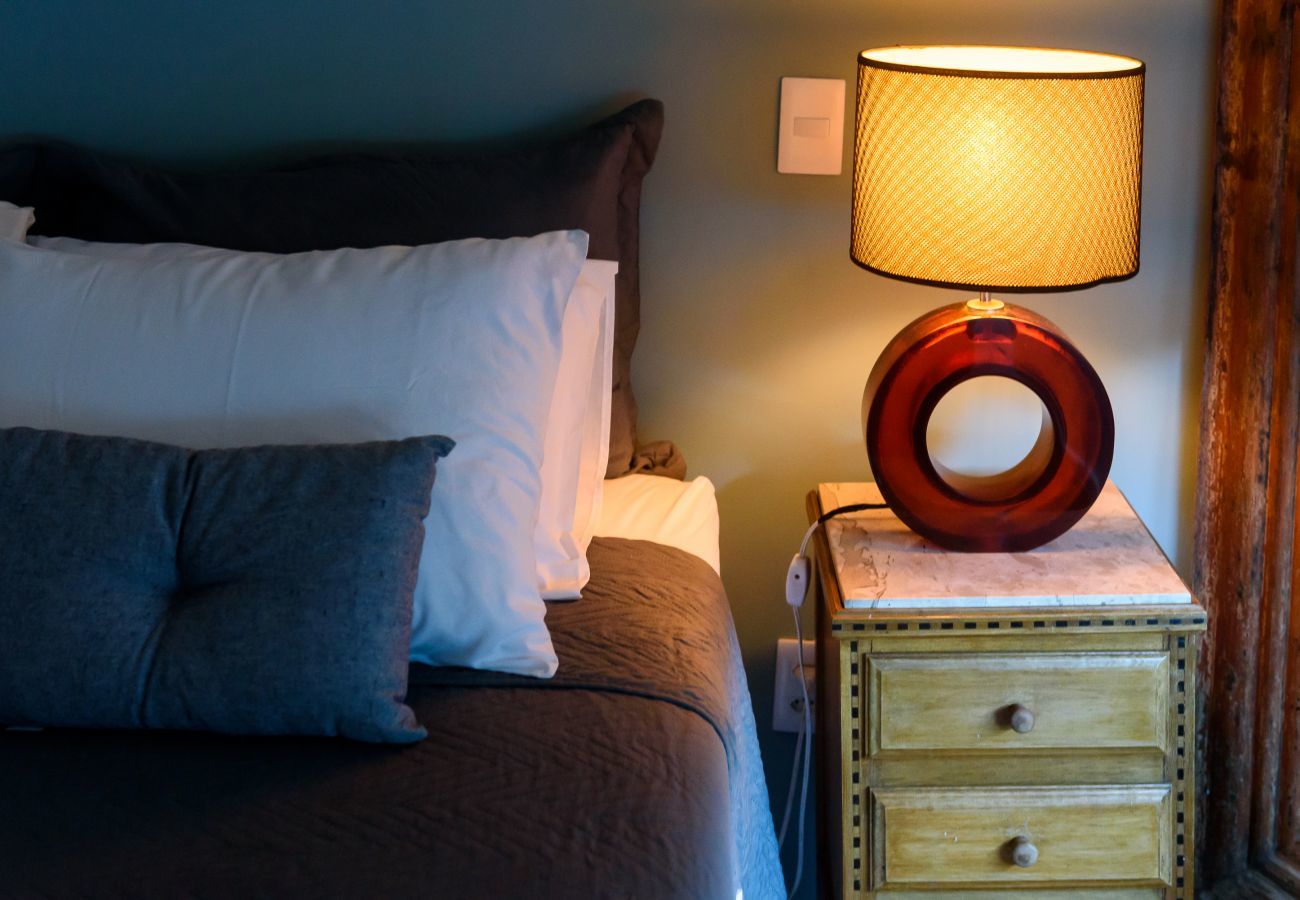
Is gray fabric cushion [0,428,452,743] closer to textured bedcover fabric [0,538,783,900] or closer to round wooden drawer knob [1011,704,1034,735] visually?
textured bedcover fabric [0,538,783,900]

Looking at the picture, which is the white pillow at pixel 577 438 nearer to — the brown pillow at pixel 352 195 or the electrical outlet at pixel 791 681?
the brown pillow at pixel 352 195

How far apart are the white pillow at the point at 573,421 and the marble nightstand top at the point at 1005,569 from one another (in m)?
0.29

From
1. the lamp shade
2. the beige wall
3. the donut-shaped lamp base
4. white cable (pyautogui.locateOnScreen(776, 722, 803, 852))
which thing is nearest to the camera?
the lamp shade

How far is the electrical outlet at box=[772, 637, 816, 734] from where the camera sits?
6.36ft

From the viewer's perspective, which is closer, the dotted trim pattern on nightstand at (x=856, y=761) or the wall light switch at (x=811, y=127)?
the dotted trim pattern on nightstand at (x=856, y=761)

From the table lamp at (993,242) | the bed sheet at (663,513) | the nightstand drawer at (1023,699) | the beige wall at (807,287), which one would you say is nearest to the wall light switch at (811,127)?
the beige wall at (807,287)

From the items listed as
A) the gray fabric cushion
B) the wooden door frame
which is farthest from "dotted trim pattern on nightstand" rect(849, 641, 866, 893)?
the wooden door frame

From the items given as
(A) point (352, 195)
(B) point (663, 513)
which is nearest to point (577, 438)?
(B) point (663, 513)

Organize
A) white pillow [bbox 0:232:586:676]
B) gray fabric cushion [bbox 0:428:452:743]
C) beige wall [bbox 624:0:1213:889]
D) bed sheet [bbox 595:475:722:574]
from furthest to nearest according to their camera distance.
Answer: beige wall [bbox 624:0:1213:889] < bed sheet [bbox 595:475:722:574] < white pillow [bbox 0:232:586:676] < gray fabric cushion [bbox 0:428:452:743]

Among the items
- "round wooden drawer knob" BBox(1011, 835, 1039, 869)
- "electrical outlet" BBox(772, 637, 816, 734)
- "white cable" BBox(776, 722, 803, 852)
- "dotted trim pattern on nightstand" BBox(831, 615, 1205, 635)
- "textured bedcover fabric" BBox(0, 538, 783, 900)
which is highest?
"dotted trim pattern on nightstand" BBox(831, 615, 1205, 635)

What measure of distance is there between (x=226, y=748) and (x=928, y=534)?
80cm

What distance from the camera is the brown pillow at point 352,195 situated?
5.33 ft

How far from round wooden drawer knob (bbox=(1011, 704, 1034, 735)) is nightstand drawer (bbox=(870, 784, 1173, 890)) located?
0.07 m

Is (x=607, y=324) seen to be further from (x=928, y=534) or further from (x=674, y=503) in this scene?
(x=928, y=534)
